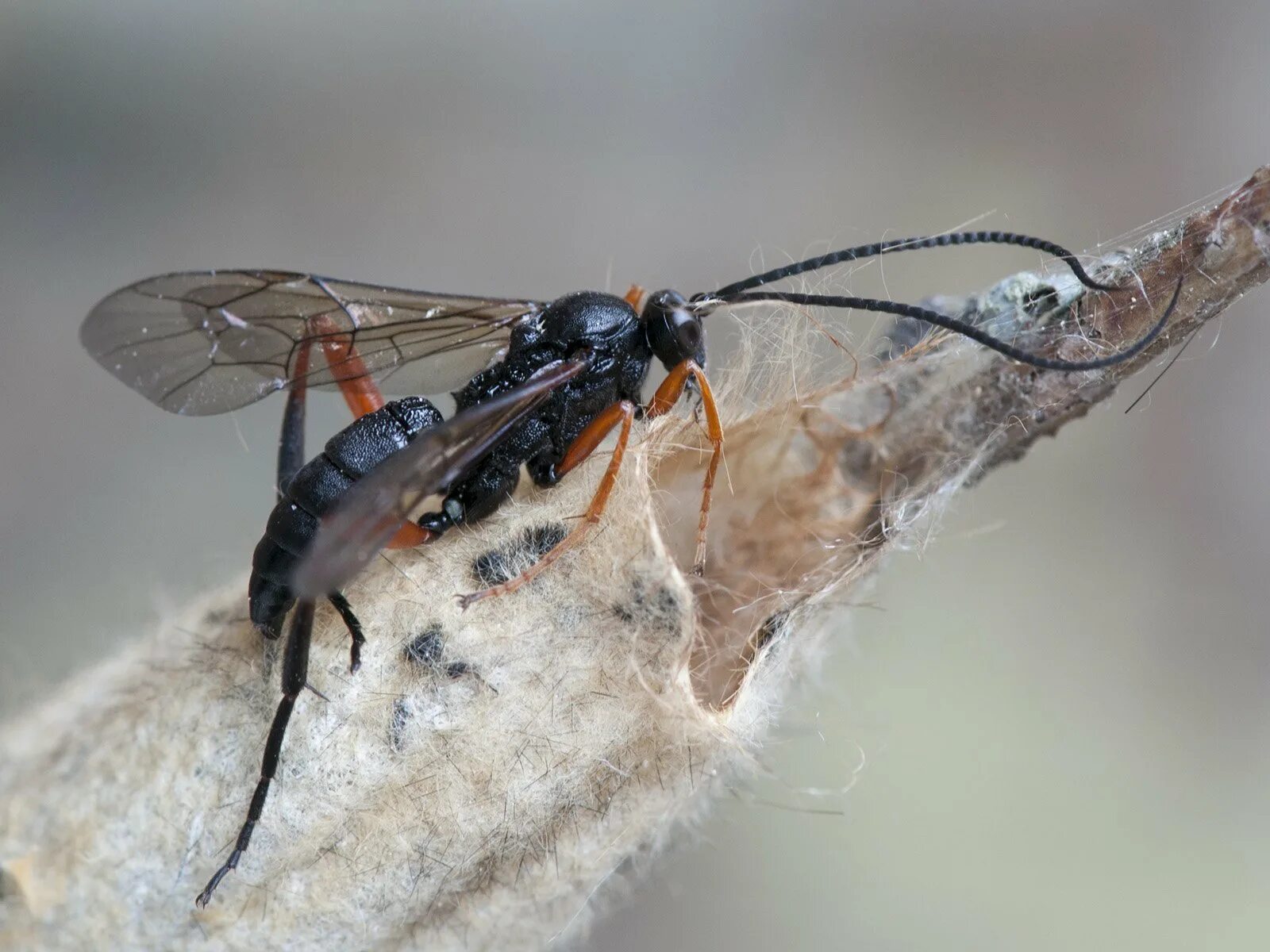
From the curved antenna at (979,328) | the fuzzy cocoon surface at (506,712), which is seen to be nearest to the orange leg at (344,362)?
the fuzzy cocoon surface at (506,712)

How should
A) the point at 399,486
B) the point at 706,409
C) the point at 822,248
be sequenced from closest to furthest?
the point at 399,486
the point at 706,409
the point at 822,248

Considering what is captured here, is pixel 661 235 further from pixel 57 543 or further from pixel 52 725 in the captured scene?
pixel 52 725

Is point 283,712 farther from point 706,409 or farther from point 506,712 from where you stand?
point 706,409

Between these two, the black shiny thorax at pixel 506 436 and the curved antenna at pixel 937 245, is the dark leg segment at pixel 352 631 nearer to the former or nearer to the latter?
the black shiny thorax at pixel 506 436

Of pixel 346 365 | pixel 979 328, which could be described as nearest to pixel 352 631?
pixel 346 365

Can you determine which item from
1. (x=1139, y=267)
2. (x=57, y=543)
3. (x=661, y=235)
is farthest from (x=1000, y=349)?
(x=57, y=543)
